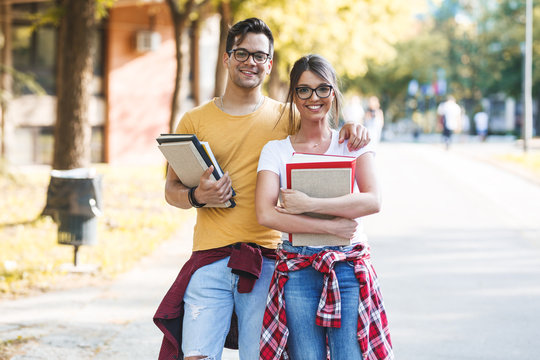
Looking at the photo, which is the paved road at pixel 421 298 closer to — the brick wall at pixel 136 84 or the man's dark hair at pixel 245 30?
the man's dark hair at pixel 245 30

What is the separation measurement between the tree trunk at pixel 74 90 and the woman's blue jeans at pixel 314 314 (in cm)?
855

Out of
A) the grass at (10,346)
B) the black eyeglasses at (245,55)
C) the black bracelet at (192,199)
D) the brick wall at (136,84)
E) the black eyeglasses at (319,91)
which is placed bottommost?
the grass at (10,346)

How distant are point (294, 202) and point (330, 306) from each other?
1.47 ft

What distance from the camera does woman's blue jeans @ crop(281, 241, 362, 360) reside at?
9.89ft

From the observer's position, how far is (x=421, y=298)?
671 cm

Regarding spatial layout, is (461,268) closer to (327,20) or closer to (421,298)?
(421,298)

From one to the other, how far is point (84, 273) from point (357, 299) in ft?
17.3

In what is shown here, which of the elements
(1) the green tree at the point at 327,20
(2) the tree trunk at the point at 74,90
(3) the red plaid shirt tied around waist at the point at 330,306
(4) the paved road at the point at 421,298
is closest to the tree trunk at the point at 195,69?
(1) the green tree at the point at 327,20

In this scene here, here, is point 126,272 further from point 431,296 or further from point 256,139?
point 256,139

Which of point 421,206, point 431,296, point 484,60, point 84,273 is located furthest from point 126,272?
point 484,60

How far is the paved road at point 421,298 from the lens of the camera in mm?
5312

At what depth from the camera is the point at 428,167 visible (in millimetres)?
19734

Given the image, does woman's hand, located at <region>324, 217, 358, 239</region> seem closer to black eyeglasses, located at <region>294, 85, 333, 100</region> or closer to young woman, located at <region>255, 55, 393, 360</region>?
young woman, located at <region>255, 55, 393, 360</region>

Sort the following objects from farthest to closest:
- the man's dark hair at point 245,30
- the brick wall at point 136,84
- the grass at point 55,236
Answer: the brick wall at point 136,84, the grass at point 55,236, the man's dark hair at point 245,30
